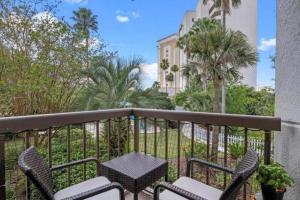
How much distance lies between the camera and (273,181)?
1.81m

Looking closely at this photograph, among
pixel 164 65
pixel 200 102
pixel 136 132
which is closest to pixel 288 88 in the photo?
pixel 136 132

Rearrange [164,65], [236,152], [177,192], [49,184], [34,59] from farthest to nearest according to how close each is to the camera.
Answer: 1. [164,65]
2. [34,59]
3. [236,152]
4. [49,184]
5. [177,192]

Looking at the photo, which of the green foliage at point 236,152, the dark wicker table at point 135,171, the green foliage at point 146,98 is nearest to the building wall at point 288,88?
the green foliage at point 236,152

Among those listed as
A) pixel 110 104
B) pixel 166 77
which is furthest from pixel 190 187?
pixel 166 77

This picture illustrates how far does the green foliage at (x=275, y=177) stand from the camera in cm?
180

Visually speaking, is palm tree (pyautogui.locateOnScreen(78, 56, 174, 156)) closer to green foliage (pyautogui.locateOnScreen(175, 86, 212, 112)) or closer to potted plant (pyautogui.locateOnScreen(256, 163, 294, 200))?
potted plant (pyautogui.locateOnScreen(256, 163, 294, 200))

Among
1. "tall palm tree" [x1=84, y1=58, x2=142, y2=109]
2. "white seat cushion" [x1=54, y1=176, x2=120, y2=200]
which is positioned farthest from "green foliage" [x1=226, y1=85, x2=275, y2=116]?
"white seat cushion" [x1=54, y1=176, x2=120, y2=200]

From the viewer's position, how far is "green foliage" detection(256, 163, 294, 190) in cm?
180

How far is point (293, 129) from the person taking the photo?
1983mm

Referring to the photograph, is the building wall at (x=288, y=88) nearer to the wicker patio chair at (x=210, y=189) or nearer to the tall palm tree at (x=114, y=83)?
the wicker patio chair at (x=210, y=189)

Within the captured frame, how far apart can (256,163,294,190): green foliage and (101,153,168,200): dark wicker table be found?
0.79 meters

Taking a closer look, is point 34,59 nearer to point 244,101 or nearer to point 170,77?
point 244,101

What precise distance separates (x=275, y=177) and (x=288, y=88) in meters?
0.75

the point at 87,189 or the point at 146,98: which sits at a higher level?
the point at 146,98
